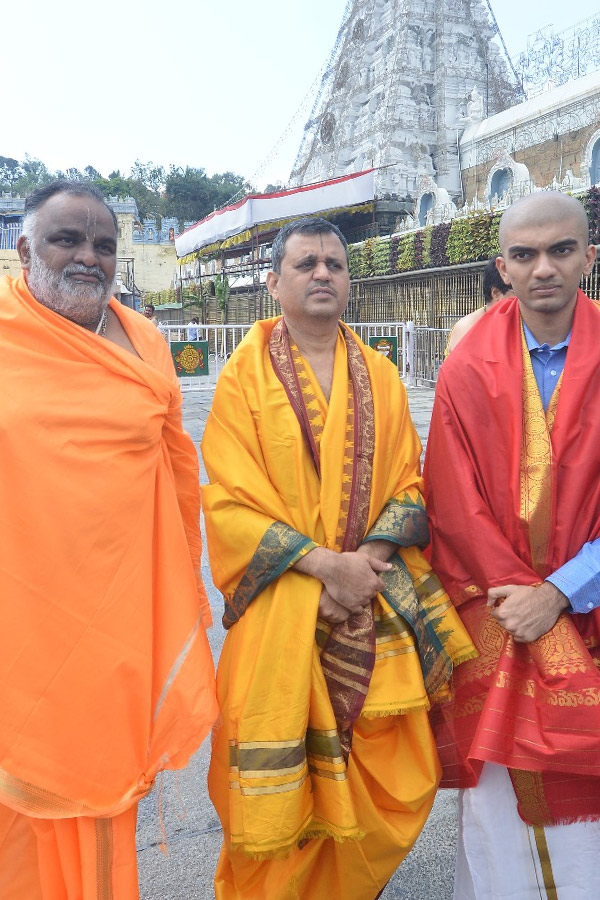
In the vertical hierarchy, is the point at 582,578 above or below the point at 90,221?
below

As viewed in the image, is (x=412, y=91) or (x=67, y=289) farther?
(x=412, y=91)

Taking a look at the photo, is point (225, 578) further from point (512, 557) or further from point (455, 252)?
point (455, 252)

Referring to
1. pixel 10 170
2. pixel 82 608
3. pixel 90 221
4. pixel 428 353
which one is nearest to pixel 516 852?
pixel 82 608

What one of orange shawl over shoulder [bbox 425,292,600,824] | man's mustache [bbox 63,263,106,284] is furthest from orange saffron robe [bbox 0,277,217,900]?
orange shawl over shoulder [bbox 425,292,600,824]

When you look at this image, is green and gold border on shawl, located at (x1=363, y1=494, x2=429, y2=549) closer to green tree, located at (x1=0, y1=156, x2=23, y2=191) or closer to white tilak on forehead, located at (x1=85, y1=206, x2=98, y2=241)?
white tilak on forehead, located at (x1=85, y1=206, x2=98, y2=241)

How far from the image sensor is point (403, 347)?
1282 centimetres

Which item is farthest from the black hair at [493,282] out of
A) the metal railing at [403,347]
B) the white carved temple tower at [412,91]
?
the white carved temple tower at [412,91]

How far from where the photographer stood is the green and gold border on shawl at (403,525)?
1945mm

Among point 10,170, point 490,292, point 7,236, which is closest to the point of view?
A: point 490,292

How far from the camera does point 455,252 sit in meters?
13.7

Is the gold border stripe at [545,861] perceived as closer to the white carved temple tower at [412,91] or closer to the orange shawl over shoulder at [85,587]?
the orange shawl over shoulder at [85,587]

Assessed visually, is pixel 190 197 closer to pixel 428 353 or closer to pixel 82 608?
pixel 428 353

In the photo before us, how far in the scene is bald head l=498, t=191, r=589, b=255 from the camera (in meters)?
1.89

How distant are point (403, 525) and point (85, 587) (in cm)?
87
